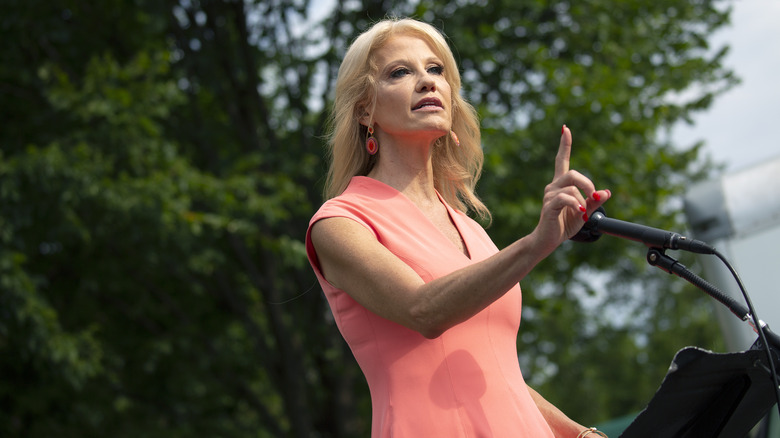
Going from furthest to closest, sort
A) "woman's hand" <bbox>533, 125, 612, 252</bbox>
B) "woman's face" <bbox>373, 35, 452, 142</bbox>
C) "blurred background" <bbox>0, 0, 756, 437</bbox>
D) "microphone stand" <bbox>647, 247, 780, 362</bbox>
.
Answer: "blurred background" <bbox>0, 0, 756, 437</bbox>
"woman's face" <bbox>373, 35, 452, 142</bbox>
"microphone stand" <bbox>647, 247, 780, 362</bbox>
"woman's hand" <bbox>533, 125, 612, 252</bbox>

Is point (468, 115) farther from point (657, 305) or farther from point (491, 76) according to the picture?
point (657, 305)

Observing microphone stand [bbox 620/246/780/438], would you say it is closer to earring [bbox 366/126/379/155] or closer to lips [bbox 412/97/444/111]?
lips [bbox 412/97/444/111]

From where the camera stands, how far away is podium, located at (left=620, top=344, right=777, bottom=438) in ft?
5.50

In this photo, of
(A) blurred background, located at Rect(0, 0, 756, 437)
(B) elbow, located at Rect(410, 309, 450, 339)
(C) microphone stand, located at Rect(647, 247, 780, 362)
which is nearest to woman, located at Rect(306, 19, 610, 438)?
(B) elbow, located at Rect(410, 309, 450, 339)

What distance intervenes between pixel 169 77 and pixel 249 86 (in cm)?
107

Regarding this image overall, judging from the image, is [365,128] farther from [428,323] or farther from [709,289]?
[709,289]

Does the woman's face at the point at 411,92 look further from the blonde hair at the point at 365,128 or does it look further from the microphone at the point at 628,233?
the microphone at the point at 628,233

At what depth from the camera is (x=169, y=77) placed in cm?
848

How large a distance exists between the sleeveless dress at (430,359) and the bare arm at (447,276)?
92 millimetres

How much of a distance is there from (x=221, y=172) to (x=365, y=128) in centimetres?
625

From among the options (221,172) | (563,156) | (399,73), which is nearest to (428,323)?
(563,156)

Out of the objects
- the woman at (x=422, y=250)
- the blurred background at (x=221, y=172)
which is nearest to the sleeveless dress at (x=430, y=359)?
the woman at (x=422, y=250)

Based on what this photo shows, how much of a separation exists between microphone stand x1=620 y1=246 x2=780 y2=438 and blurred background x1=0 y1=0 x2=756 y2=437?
18.3ft

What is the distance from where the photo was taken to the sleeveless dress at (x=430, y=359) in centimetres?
173
